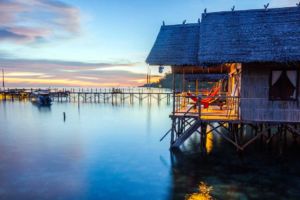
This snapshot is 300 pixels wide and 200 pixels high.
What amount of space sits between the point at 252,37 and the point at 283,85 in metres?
2.49

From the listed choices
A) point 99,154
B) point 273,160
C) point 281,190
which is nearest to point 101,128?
point 99,154

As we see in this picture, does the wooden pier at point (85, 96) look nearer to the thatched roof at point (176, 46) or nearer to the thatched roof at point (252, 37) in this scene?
the thatched roof at point (176, 46)

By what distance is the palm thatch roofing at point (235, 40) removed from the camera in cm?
1062

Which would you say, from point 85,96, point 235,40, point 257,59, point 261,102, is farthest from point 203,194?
point 85,96

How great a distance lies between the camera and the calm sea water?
9117mm

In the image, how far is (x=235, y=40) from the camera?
11.4 meters

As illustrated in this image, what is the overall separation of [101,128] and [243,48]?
52.1 feet

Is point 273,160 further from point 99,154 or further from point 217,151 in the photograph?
point 99,154

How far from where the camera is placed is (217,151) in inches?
543

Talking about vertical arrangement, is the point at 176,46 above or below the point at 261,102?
above

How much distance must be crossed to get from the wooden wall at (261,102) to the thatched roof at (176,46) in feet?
8.04

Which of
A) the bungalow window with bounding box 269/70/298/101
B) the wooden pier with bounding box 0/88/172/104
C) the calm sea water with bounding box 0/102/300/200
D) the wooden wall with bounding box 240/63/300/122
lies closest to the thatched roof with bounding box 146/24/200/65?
the wooden wall with bounding box 240/63/300/122

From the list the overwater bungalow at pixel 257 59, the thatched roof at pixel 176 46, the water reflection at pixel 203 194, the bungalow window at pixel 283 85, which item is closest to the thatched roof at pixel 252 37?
the overwater bungalow at pixel 257 59

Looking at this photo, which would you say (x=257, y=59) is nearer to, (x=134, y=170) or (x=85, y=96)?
(x=134, y=170)
